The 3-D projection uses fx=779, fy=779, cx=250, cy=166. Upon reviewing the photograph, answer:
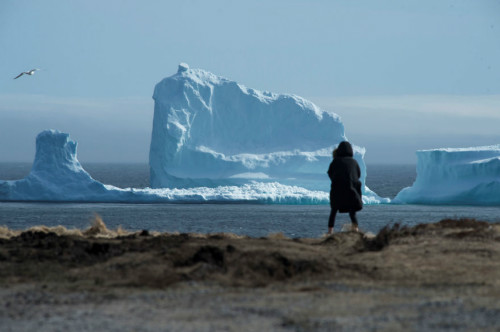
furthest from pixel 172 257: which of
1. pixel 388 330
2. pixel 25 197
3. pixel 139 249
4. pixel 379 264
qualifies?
pixel 25 197

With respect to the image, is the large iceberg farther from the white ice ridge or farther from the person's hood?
the person's hood

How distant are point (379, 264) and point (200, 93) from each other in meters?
31.5

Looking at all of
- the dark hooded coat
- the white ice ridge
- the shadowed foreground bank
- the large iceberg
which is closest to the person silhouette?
the dark hooded coat

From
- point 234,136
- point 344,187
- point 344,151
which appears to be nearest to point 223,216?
A: point 234,136

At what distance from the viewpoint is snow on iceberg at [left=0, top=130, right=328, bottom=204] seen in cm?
3434

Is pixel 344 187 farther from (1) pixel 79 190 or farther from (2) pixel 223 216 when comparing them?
(1) pixel 79 190

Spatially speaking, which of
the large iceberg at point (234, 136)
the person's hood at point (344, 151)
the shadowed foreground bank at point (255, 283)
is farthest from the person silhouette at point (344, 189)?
the large iceberg at point (234, 136)

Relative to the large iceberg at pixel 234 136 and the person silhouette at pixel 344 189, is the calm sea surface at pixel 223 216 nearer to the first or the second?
the large iceberg at pixel 234 136

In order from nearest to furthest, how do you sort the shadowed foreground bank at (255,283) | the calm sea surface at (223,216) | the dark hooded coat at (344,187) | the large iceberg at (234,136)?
the shadowed foreground bank at (255,283) → the dark hooded coat at (344,187) → the calm sea surface at (223,216) → the large iceberg at (234,136)

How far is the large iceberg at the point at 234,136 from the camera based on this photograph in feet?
120

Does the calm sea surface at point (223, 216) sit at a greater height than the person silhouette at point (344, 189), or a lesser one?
lesser

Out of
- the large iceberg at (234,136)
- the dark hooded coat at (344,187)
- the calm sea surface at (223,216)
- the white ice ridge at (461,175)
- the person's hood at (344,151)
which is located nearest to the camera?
the dark hooded coat at (344,187)

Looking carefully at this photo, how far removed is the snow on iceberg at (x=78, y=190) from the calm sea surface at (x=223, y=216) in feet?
1.51

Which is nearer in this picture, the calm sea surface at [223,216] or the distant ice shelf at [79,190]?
the calm sea surface at [223,216]
